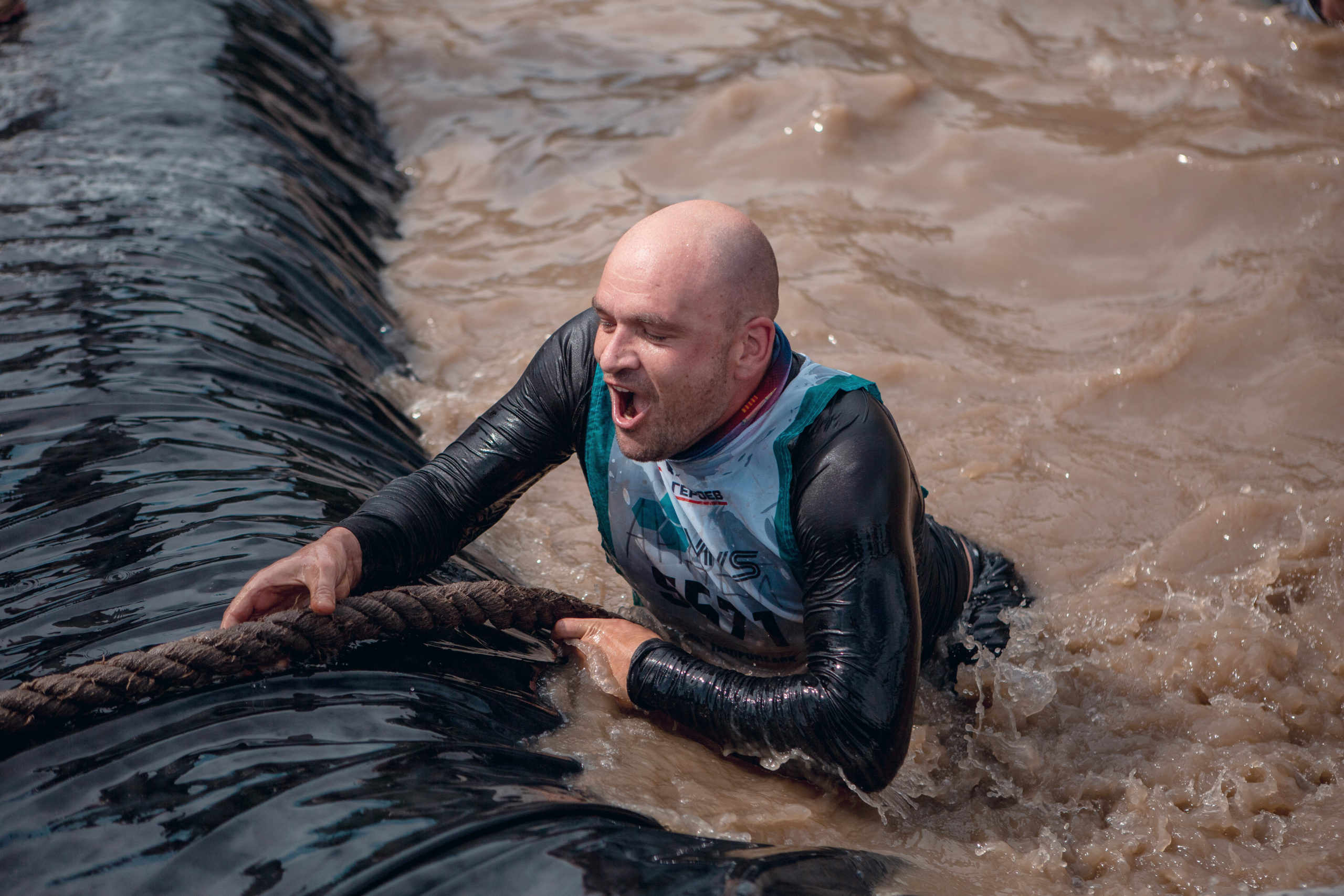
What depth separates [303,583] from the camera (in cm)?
201

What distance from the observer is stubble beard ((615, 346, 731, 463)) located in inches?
82.3

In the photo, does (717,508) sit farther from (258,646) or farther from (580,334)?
(258,646)

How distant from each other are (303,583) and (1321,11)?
21.7ft

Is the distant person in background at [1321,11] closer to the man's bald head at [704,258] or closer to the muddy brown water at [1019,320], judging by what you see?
the muddy brown water at [1019,320]

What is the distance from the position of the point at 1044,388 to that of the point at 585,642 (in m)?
2.38

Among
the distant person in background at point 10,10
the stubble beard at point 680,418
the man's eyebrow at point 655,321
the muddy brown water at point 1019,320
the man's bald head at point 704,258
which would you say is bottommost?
the muddy brown water at point 1019,320

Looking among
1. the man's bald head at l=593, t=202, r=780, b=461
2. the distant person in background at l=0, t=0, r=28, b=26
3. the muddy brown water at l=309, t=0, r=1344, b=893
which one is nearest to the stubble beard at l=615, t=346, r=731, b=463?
the man's bald head at l=593, t=202, r=780, b=461

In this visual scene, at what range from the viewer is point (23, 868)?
1.47 meters

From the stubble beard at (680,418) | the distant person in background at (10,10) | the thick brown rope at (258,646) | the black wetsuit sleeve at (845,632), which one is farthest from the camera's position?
the distant person in background at (10,10)

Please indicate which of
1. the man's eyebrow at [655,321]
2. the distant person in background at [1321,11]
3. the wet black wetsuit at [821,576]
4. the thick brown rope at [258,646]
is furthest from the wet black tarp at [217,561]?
the distant person in background at [1321,11]

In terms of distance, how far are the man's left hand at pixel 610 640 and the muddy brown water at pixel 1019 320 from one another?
0.06 metres

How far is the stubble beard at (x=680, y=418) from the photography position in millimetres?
2090

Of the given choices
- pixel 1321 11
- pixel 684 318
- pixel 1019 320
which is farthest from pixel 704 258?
pixel 1321 11

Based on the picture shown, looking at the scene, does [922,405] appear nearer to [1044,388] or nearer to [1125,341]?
[1044,388]
